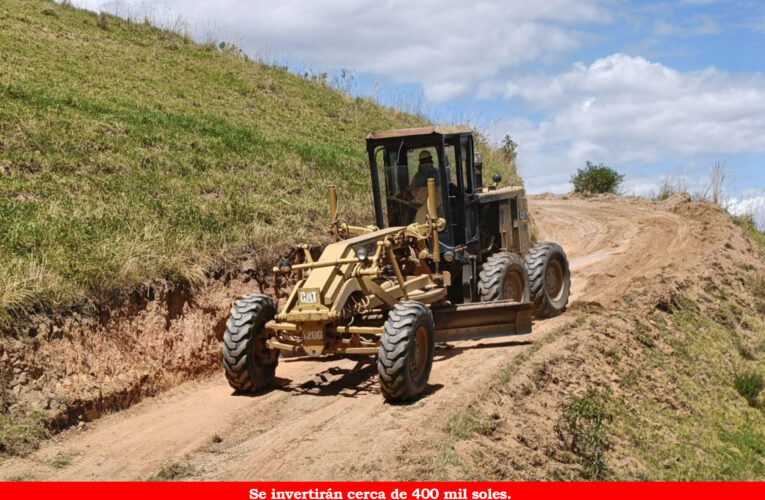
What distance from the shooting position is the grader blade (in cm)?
992

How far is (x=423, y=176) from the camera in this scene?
10.8 m

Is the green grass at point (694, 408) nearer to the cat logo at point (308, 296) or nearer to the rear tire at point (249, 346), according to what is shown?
the cat logo at point (308, 296)

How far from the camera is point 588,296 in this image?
14.4m

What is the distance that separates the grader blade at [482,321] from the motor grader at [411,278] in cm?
1

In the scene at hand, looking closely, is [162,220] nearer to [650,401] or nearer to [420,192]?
[420,192]

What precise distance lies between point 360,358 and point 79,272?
3.67m

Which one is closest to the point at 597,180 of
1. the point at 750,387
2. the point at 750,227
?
the point at 750,227

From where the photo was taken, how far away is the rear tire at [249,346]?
29.1 ft

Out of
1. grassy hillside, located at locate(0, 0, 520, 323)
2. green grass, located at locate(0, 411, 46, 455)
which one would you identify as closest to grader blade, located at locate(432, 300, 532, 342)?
grassy hillside, located at locate(0, 0, 520, 323)

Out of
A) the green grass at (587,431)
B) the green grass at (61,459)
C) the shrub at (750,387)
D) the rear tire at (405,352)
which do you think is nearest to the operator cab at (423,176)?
the rear tire at (405,352)

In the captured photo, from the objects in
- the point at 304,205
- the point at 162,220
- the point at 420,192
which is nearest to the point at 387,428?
the point at 420,192

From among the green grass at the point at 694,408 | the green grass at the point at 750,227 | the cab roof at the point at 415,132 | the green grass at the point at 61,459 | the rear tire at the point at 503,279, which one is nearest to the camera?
the green grass at the point at 61,459

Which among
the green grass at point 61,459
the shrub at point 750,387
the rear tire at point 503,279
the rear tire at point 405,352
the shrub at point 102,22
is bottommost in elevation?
the shrub at point 750,387

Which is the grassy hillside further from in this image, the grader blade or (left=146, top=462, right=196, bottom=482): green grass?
the grader blade
